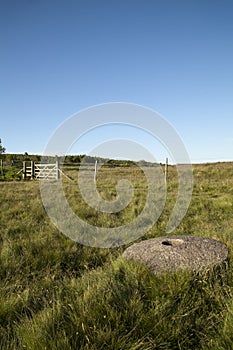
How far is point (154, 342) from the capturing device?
88.3 inches

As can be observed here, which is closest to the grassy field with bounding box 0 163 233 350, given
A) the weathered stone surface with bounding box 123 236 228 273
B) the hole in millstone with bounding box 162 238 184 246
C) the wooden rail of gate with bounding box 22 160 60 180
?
the weathered stone surface with bounding box 123 236 228 273

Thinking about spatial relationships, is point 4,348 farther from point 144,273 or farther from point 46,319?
point 144,273

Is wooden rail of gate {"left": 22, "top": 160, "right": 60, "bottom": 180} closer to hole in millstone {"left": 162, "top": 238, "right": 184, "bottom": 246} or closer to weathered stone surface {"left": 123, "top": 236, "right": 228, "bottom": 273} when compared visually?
hole in millstone {"left": 162, "top": 238, "right": 184, "bottom": 246}

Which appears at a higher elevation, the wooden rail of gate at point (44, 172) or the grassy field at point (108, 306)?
the wooden rail of gate at point (44, 172)

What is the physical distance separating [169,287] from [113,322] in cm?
82

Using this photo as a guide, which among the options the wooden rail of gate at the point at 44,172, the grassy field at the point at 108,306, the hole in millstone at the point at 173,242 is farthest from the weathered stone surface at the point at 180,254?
the wooden rail of gate at the point at 44,172

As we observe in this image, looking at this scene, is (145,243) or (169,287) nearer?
(169,287)

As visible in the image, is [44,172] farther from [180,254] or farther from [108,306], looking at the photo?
[108,306]

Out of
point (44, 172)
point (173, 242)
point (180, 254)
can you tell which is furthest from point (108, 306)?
point (44, 172)

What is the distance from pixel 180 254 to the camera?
12.2 ft

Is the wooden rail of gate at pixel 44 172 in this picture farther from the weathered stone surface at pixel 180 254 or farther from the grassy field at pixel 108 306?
the weathered stone surface at pixel 180 254

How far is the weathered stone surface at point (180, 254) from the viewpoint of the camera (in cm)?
350

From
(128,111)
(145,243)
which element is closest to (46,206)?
(128,111)

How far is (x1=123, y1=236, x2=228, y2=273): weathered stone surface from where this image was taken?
350cm
